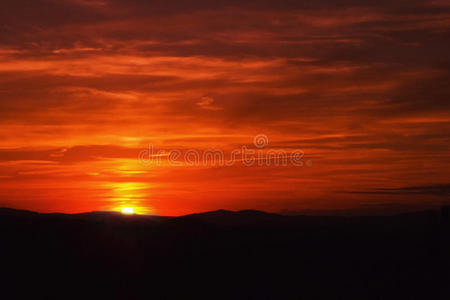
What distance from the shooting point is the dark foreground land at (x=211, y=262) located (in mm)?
24234

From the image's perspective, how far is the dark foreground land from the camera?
2423cm

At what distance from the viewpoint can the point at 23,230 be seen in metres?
30.2

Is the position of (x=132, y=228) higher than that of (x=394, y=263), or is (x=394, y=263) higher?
(x=132, y=228)

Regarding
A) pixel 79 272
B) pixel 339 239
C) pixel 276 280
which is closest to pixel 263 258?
pixel 276 280

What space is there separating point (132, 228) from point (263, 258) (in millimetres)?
9094

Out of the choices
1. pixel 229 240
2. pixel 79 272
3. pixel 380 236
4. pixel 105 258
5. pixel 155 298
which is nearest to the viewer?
pixel 155 298

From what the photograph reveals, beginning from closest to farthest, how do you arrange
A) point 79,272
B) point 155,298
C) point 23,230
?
1. point 155,298
2. point 79,272
3. point 23,230

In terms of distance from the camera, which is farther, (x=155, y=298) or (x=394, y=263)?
(x=394, y=263)

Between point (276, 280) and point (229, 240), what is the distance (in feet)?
22.2

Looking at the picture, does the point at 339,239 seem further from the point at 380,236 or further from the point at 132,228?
the point at 132,228

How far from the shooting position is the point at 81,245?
29.2 m

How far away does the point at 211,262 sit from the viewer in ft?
92.3

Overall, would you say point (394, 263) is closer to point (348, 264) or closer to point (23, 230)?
point (348, 264)

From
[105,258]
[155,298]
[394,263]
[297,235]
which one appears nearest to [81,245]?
[105,258]
